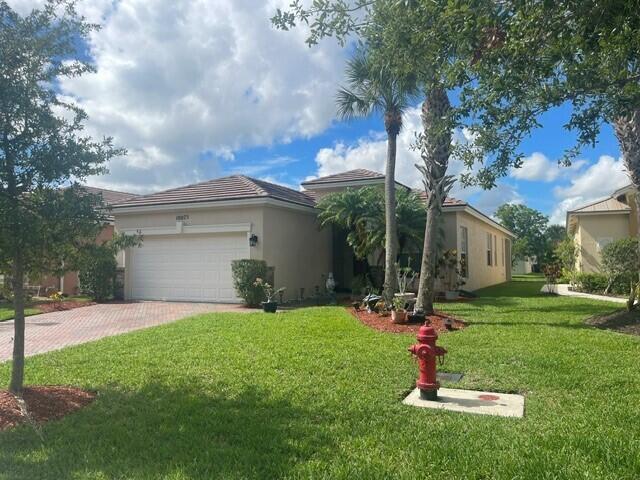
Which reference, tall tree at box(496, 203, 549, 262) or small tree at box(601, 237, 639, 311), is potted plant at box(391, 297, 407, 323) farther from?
tall tree at box(496, 203, 549, 262)

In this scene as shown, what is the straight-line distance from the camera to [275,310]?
1421 centimetres

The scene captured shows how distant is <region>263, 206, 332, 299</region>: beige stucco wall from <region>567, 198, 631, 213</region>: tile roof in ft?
40.8

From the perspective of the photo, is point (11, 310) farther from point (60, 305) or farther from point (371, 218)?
point (371, 218)

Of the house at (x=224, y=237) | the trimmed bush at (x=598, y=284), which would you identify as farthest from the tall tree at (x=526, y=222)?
the house at (x=224, y=237)

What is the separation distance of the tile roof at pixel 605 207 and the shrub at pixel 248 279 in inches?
646

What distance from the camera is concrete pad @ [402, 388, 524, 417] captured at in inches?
210

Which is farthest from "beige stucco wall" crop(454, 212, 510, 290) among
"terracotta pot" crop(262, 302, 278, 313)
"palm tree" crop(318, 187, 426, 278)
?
"terracotta pot" crop(262, 302, 278, 313)

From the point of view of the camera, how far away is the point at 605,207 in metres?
23.5

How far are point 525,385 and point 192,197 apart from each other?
548 inches

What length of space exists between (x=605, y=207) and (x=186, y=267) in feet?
62.6

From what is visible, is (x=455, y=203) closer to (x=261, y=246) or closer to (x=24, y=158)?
(x=261, y=246)

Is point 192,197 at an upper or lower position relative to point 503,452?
upper

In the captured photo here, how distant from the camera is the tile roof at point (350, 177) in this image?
20808 mm

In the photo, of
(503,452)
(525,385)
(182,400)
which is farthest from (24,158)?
(525,385)
